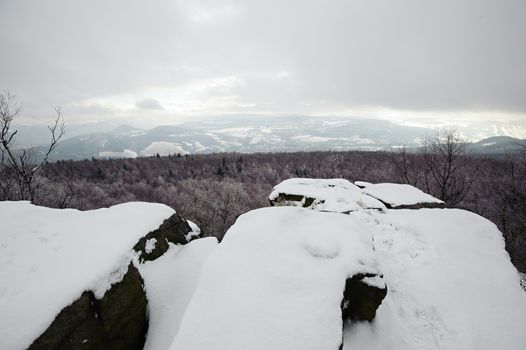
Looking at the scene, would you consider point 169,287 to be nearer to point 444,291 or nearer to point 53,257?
point 53,257

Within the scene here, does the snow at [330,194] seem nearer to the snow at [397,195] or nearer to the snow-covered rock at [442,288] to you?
the snow at [397,195]

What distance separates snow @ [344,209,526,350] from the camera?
433 cm

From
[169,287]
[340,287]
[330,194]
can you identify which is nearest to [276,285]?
[340,287]

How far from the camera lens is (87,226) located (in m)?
5.37

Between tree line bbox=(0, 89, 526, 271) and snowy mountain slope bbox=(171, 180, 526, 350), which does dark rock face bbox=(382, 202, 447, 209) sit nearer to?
snowy mountain slope bbox=(171, 180, 526, 350)

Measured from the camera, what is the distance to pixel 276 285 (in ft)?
12.5

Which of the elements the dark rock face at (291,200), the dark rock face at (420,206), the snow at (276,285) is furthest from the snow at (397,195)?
the snow at (276,285)

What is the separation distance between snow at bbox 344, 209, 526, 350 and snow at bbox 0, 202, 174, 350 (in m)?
4.34

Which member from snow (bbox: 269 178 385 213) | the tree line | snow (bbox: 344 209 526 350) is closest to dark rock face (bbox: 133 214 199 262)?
snow (bbox: 344 209 526 350)

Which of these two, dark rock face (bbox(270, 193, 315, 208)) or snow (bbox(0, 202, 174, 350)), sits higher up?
snow (bbox(0, 202, 174, 350))

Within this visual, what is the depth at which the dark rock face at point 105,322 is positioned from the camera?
330cm

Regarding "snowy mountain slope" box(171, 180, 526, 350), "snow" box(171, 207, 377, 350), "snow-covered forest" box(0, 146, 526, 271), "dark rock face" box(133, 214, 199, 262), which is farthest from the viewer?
"snow-covered forest" box(0, 146, 526, 271)

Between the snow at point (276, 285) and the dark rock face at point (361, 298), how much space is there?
23 cm

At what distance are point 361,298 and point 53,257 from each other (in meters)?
5.56
